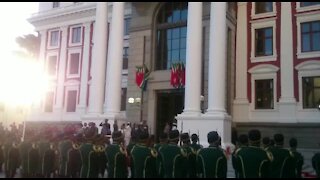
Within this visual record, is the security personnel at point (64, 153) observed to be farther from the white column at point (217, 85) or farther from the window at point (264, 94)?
the window at point (264, 94)

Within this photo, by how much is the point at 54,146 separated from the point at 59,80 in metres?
22.7

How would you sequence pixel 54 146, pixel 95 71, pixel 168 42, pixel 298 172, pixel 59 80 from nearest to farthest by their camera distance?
pixel 298 172
pixel 54 146
pixel 95 71
pixel 168 42
pixel 59 80

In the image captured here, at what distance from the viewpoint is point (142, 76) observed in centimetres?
2659

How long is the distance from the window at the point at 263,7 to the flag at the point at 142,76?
311 inches

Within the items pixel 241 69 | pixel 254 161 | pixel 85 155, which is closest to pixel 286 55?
pixel 241 69

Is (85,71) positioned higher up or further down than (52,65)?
further down

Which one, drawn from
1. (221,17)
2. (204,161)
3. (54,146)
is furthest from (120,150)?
(221,17)

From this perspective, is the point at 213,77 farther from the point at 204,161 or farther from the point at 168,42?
the point at 204,161

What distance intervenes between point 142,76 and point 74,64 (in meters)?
9.42

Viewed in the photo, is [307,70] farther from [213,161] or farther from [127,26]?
[213,161]

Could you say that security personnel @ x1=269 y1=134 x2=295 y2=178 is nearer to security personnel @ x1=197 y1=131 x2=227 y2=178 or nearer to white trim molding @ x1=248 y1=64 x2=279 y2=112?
security personnel @ x1=197 y1=131 x2=227 y2=178

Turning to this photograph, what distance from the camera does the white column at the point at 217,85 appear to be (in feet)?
66.0

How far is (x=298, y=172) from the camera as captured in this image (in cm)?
827

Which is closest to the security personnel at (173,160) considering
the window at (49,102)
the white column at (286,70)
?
the white column at (286,70)
